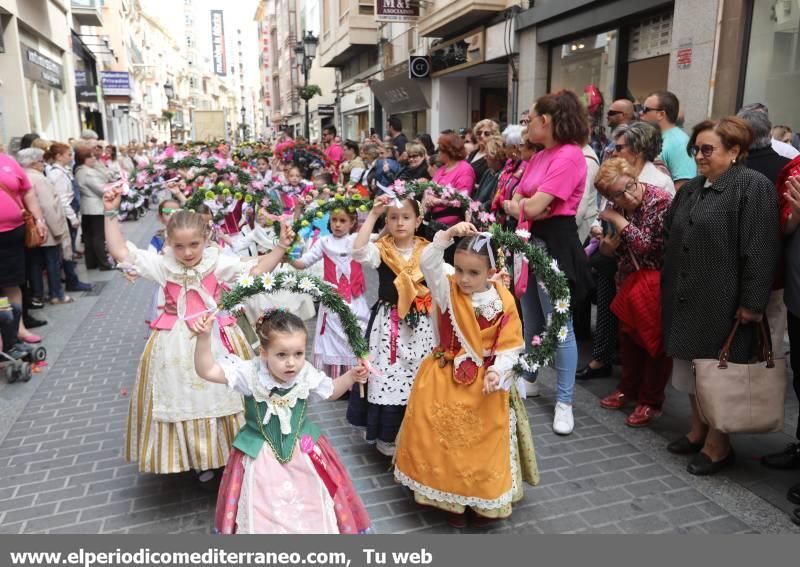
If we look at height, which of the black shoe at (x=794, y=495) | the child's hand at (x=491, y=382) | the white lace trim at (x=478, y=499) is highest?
the child's hand at (x=491, y=382)

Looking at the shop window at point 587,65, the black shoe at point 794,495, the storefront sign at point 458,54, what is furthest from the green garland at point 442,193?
the storefront sign at point 458,54

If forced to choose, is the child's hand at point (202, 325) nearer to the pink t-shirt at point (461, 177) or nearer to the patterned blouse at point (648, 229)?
the patterned blouse at point (648, 229)

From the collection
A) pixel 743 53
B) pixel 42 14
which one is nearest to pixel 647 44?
pixel 743 53

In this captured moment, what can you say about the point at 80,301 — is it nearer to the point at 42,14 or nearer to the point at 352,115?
the point at 42,14

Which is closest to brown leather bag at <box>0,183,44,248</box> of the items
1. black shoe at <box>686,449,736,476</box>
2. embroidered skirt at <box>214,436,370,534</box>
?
embroidered skirt at <box>214,436,370,534</box>

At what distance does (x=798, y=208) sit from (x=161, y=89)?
73548 millimetres

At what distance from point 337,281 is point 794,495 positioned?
10.4 feet

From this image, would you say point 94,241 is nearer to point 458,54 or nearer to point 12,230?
point 12,230

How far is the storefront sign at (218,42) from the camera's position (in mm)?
132375

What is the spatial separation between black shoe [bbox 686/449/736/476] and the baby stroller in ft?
17.5

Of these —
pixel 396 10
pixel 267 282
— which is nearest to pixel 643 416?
pixel 267 282

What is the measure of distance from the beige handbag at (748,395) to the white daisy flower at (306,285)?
226 centimetres

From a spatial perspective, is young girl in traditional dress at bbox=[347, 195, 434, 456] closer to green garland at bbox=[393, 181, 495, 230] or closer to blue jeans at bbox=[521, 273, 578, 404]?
green garland at bbox=[393, 181, 495, 230]

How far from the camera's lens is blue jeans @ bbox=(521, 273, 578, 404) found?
4.35m
